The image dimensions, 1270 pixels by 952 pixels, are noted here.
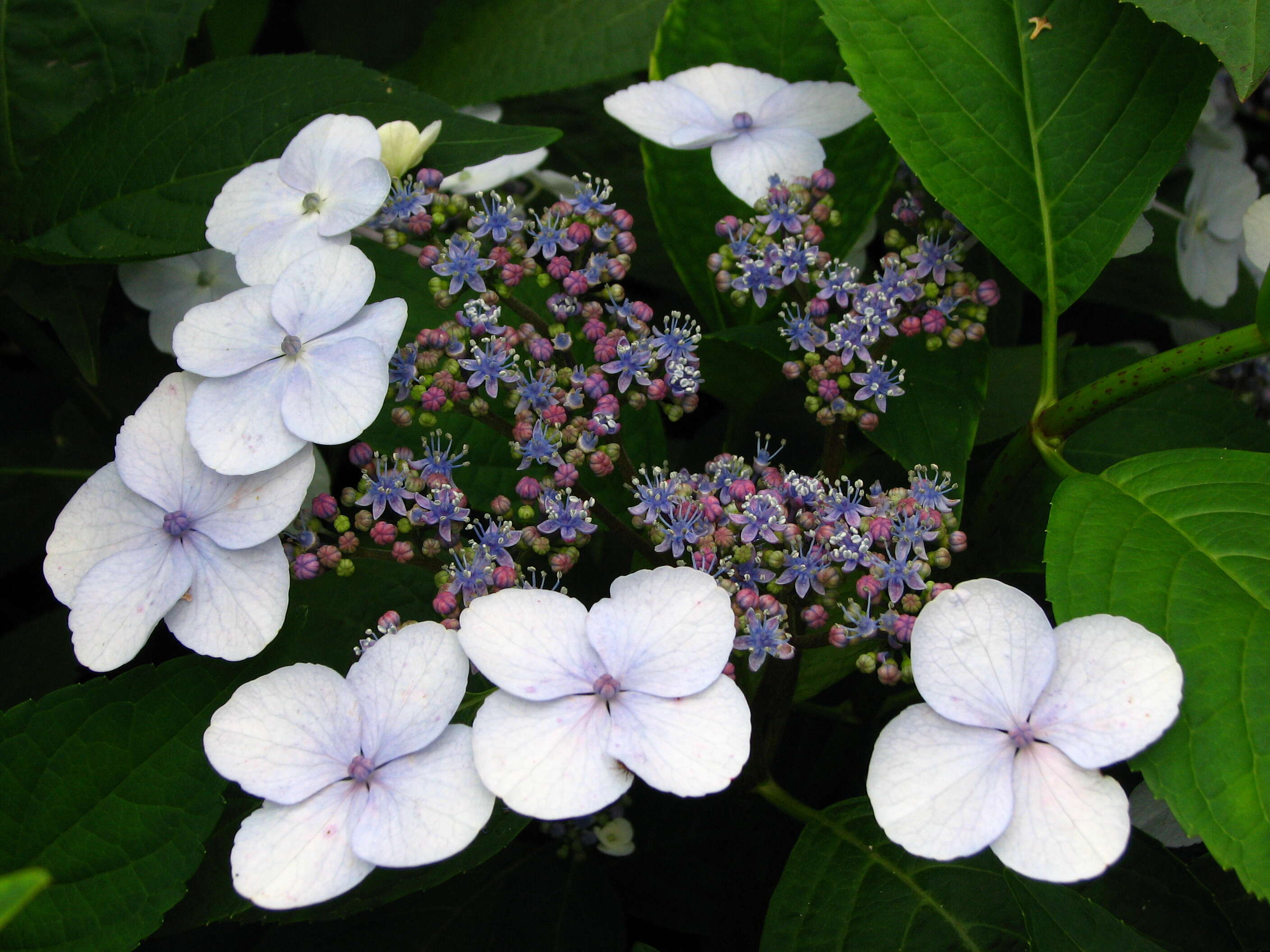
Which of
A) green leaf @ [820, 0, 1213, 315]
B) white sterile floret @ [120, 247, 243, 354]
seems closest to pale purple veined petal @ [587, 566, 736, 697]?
green leaf @ [820, 0, 1213, 315]

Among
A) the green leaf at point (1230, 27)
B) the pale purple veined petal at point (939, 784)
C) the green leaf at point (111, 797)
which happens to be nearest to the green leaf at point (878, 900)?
the pale purple veined petal at point (939, 784)

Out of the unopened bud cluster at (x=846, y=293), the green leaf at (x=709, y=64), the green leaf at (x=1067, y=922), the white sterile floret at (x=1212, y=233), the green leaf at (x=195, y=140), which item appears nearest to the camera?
the green leaf at (x=1067, y=922)

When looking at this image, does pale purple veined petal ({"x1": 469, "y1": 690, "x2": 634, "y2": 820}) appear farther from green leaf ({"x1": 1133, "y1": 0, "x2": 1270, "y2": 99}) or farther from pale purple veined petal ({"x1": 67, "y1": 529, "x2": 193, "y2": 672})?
green leaf ({"x1": 1133, "y1": 0, "x2": 1270, "y2": 99})

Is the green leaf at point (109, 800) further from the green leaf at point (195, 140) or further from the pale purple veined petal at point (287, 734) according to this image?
the green leaf at point (195, 140)

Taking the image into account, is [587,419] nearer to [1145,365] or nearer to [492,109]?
[1145,365]

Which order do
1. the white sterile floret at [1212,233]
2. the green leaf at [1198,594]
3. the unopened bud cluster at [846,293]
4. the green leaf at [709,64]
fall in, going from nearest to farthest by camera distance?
the green leaf at [1198,594] < the unopened bud cluster at [846,293] < the green leaf at [709,64] < the white sterile floret at [1212,233]

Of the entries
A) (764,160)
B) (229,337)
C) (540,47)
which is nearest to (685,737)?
(229,337)
